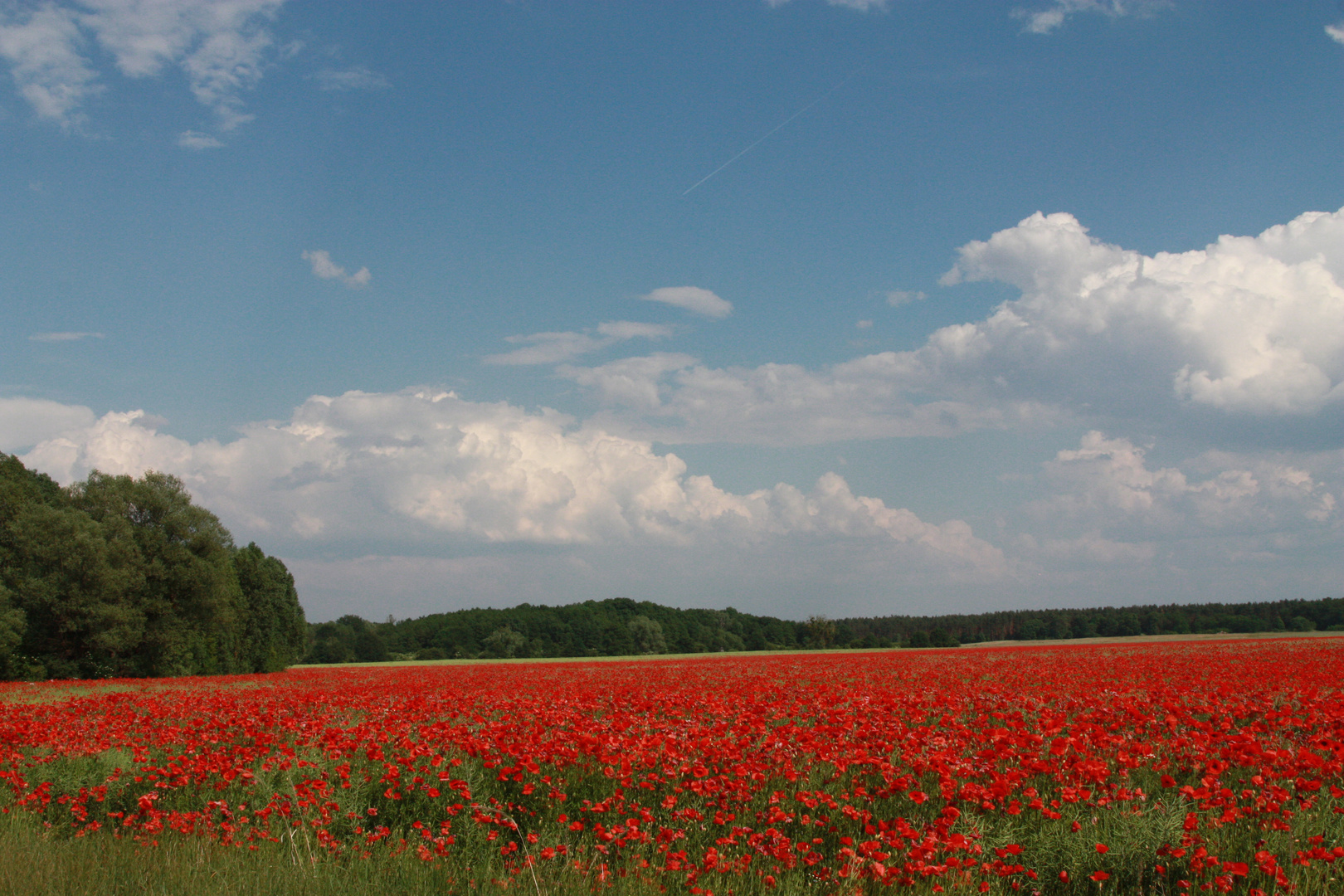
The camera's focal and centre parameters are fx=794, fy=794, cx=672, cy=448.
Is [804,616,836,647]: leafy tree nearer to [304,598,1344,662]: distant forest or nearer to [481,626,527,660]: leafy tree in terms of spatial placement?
[304,598,1344,662]: distant forest

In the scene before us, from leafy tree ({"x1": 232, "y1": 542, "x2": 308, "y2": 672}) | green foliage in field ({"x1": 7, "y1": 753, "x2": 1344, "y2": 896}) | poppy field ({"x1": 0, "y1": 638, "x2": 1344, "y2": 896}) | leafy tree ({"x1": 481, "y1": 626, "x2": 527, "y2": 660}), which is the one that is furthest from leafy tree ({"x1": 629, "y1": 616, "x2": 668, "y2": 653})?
green foliage in field ({"x1": 7, "y1": 753, "x2": 1344, "y2": 896})

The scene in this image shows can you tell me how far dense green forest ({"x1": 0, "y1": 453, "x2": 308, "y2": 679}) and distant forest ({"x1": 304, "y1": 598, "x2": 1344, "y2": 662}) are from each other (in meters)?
48.4

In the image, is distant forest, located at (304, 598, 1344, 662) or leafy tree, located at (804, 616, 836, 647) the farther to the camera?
leafy tree, located at (804, 616, 836, 647)

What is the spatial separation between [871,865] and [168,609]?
5346 cm

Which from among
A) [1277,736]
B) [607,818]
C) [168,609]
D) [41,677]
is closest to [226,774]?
[607,818]

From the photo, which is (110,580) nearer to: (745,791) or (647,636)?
(745,791)

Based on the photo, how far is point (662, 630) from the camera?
113312 mm

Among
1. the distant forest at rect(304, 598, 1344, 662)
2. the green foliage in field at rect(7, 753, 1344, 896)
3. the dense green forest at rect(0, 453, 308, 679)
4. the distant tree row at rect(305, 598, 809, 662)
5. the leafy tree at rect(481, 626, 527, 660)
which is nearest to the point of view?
the green foliage in field at rect(7, 753, 1344, 896)

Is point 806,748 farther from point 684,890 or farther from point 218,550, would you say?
point 218,550

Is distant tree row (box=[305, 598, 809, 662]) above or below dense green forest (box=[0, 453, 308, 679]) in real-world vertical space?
below

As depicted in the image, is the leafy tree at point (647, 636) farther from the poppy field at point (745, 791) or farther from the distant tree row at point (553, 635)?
the poppy field at point (745, 791)

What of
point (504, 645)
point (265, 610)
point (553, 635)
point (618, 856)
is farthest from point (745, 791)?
point (553, 635)

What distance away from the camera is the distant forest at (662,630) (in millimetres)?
97688

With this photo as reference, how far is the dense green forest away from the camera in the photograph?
140 ft
